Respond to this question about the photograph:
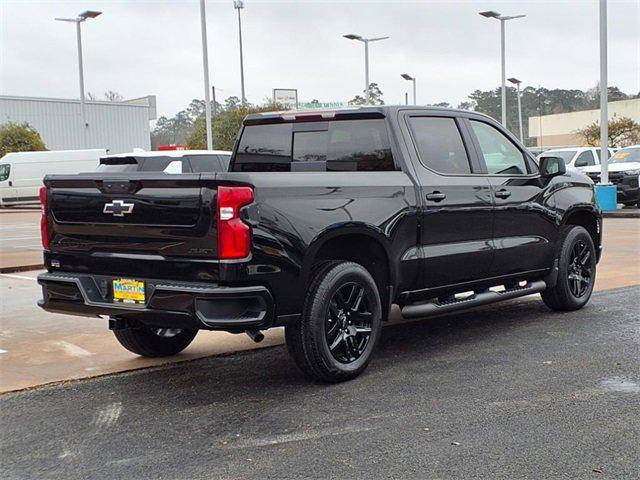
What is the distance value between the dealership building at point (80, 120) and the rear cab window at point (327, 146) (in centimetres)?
5676

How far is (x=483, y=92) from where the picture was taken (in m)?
90.4

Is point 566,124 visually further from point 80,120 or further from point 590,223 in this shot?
point 590,223

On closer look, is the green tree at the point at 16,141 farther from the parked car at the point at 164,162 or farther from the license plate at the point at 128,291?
the license plate at the point at 128,291

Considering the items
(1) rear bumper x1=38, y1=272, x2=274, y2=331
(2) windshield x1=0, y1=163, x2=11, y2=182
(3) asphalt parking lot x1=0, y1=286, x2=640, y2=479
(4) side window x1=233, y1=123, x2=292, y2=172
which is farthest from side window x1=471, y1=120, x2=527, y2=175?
(2) windshield x1=0, y1=163, x2=11, y2=182

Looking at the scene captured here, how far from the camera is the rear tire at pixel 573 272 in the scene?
25.0 ft

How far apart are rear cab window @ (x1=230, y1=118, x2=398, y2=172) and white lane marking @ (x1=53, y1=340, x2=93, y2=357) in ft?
7.16

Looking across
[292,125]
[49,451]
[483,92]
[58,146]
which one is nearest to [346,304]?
[292,125]

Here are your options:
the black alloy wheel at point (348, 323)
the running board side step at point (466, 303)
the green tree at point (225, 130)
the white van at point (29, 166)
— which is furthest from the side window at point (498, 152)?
the green tree at point (225, 130)

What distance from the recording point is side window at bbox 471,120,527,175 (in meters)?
6.90

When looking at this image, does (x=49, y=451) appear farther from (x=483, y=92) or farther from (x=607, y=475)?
(x=483, y=92)

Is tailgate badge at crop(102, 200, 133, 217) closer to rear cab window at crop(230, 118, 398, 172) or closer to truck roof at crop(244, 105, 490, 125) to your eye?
rear cab window at crop(230, 118, 398, 172)

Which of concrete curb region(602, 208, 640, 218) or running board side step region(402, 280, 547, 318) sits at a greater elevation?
running board side step region(402, 280, 547, 318)

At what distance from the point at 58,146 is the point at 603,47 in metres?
50.3

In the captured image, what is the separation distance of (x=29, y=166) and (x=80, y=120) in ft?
97.4
